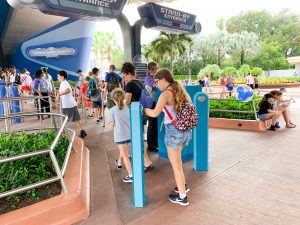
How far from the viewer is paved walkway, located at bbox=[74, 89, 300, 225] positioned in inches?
126

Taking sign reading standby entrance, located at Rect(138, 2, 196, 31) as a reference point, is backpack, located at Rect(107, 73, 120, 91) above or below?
below

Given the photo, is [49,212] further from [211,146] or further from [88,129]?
[88,129]

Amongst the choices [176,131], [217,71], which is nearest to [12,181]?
[176,131]

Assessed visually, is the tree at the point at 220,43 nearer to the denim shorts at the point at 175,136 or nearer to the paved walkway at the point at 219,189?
the paved walkway at the point at 219,189

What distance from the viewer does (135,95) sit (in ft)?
15.0

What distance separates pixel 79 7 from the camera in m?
6.89

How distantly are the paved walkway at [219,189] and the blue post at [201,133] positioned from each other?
0.54 ft

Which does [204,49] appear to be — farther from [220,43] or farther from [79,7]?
[79,7]

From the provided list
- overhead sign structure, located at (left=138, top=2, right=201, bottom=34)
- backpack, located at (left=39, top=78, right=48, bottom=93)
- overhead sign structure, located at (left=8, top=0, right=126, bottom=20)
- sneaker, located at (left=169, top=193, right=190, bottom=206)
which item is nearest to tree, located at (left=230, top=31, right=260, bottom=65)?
overhead sign structure, located at (left=138, top=2, right=201, bottom=34)

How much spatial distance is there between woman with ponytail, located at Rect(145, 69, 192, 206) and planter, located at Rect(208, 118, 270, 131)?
14.3 feet

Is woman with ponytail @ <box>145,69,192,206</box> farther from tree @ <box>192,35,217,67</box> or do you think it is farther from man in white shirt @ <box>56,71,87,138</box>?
tree @ <box>192,35,217,67</box>

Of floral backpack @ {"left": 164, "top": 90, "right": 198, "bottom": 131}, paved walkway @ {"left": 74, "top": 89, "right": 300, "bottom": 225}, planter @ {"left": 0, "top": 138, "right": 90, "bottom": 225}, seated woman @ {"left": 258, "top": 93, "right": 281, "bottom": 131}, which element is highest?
floral backpack @ {"left": 164, "top": 90, "right": 198, "bottom": 131}

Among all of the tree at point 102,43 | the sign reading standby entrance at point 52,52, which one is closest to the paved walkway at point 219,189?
the sign reading standby entrance at point 52,52

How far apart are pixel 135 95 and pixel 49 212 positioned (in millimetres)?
2224
